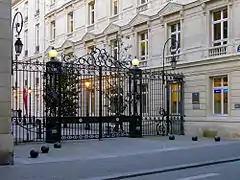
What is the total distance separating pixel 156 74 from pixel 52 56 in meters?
7.04

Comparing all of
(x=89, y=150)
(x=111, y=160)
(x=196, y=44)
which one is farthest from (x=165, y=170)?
(x=196, y=44)

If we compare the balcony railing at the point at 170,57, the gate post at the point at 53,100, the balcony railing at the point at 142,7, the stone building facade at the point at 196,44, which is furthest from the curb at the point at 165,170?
the balcony railing at the point at 142,7

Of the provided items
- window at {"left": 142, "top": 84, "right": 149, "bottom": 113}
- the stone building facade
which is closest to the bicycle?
the stone building facade

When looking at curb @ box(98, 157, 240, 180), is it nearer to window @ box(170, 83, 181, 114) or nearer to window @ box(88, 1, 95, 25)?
window @ box(170, 83, 181, 114)

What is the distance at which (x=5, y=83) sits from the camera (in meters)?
11.7

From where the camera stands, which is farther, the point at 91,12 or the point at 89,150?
the point at 91,12

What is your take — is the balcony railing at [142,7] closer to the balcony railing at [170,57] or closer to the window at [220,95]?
the balcony railing at [170,57]

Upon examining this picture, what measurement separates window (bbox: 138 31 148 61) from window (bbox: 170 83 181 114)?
13.1ft

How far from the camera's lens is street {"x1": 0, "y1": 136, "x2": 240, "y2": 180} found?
1055 centimetres

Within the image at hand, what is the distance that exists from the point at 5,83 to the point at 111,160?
4.20 metres

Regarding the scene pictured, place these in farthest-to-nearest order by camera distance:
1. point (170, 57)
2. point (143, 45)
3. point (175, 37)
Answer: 1. point (143, 45)
2. point (175, 37)
3. point (170, 57)

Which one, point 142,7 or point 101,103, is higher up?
point 142,7

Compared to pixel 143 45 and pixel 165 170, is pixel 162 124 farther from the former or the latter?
pixel 165 170

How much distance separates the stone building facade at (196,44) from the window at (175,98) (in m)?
0.13
